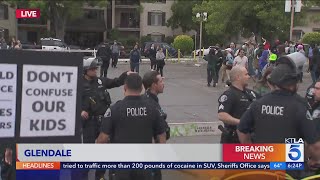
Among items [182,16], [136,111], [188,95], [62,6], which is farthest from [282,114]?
[182,16]

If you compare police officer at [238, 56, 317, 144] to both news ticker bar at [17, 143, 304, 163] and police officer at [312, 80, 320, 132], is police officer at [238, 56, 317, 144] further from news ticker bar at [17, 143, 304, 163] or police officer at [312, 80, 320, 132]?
police officer at [312, 80, 320, 132]

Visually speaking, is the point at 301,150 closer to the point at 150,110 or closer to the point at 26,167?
the point at 150,110

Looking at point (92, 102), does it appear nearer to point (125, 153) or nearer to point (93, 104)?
point (93, 104)

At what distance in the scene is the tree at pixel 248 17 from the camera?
29.6m

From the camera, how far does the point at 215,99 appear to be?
51.9 feet

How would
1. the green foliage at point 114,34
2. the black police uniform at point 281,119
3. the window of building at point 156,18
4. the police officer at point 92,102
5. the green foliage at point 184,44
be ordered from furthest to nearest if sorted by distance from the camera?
the window of building at point 156,18, the green foliage at point 114,34, the green foliage at point 184,44, the police officer at point 92,102, the black police uniform at point 281,119

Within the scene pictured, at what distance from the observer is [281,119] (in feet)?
13.1

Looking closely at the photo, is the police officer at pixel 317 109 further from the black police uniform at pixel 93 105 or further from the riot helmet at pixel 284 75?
the black police uniform at pixel 93 105

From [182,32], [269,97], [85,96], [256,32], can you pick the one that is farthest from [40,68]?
[182,32]

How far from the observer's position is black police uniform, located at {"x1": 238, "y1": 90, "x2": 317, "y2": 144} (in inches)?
155

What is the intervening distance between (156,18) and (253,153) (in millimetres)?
49078

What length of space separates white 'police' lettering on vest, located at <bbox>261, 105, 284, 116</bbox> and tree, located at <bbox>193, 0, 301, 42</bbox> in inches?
1019

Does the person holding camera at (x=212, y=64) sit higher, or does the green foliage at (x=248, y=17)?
the green foliage at (x=248, y=17)

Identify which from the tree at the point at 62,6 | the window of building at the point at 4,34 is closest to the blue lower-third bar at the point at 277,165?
the tree at the point at 62,6
